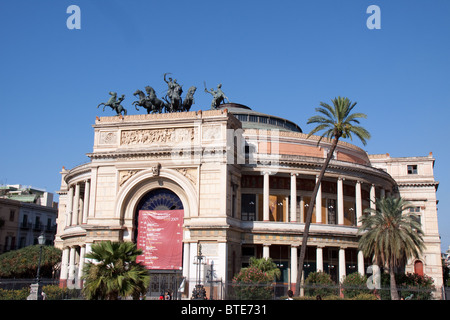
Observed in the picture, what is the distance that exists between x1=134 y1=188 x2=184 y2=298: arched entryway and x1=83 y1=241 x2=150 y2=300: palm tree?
17327mm

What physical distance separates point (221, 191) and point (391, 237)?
14.8 metres

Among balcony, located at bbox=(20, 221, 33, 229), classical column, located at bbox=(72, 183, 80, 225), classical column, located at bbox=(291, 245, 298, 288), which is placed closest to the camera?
classical column, located at bbox=(291, 245, 298, 288)

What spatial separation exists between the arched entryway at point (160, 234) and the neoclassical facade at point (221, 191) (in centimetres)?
19

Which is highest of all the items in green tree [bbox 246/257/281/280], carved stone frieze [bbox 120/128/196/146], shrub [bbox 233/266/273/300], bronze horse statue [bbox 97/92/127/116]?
bronze horse statue [bbox 97/92/127/116]

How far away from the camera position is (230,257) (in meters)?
44.5

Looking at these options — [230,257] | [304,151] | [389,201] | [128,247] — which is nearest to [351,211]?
[304,151]

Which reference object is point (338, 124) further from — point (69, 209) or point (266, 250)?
point (69, 209)

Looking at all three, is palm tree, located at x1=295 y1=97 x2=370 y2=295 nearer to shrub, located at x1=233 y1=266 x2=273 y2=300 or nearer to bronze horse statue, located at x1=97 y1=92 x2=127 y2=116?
shrub, located at x1=233 y1=266 x2=273 y2=300

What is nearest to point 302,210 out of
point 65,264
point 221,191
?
point 221,191

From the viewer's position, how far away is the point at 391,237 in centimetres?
4103

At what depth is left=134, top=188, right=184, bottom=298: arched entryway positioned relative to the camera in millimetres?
44031

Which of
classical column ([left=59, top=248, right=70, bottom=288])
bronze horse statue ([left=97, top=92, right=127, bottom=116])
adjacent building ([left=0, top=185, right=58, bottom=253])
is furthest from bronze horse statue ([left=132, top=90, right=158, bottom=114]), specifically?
adjacent building ([left=0, top=185, right=58, bottom=253])

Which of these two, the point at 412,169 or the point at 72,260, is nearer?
the point at 72,260

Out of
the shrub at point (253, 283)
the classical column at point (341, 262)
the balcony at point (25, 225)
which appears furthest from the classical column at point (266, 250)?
the balcony at point (25, 225)
